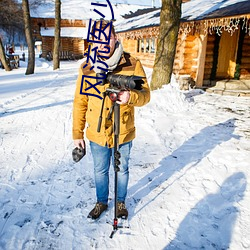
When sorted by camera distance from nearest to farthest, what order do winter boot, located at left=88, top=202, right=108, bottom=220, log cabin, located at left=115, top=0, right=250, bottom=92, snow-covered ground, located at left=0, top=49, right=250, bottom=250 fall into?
snow-covered ground, located at left=0, top=49, right=250, bottom=250 → winter boot, located at left=88, top=202, right=108, bottom=220 → log cabin, located at left=115, top=0, right=250, bottom=92

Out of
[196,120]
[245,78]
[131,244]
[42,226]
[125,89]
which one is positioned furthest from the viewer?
[245,78]

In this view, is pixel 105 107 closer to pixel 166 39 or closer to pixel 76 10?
pixel 166 39

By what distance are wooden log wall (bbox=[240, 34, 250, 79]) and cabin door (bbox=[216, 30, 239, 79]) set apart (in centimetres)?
37

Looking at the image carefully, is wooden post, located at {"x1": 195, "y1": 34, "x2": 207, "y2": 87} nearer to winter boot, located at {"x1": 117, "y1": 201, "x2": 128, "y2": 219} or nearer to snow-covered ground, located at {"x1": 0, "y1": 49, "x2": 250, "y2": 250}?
snow-covered ground, located at {"x1": 0, "y1": 49, "x2": 250, "y2": 250}

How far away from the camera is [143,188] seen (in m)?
3.12

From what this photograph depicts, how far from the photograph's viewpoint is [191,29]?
9.79 meters

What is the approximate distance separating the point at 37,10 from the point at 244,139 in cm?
3598

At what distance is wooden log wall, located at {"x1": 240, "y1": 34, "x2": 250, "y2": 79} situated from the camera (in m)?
11.2

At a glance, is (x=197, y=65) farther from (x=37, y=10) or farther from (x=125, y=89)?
(x=37, y=10)

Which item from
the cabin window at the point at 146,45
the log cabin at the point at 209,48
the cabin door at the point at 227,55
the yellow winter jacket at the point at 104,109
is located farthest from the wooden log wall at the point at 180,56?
the yellow winter jacket at the point at 104,109

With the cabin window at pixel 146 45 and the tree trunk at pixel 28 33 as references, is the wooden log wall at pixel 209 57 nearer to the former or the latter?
the cabin window at pixel 146 45

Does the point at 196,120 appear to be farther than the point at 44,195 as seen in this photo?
Yes

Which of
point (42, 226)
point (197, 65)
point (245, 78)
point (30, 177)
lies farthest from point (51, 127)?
point (245, 78)

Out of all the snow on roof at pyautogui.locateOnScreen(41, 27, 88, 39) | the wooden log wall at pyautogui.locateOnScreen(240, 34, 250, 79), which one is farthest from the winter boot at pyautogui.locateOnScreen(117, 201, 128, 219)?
the snow on roof at pyautogui.locateOnScreen(41, 27, 88, 39)
